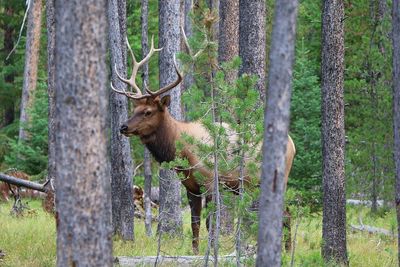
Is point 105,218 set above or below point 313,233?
above

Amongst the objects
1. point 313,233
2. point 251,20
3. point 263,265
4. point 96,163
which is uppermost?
point 251,20

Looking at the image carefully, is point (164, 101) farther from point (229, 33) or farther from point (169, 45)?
point (229, 33)

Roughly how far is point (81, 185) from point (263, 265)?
5.11ft

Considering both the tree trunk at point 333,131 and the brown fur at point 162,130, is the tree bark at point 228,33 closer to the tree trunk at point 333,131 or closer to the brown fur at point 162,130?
the brown fur at point 162,130

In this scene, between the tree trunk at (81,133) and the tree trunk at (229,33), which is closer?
the tree trunk at (81,133)

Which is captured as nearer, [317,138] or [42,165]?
[317,138]

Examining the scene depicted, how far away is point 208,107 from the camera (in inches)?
377

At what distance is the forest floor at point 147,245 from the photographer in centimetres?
1067

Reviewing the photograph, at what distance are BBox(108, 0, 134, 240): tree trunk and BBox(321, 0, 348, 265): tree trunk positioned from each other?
3.30m

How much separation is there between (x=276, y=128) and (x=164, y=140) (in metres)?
6.81

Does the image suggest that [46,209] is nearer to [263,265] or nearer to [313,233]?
[313,233]

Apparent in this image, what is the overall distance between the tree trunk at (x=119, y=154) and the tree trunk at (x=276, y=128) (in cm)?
691

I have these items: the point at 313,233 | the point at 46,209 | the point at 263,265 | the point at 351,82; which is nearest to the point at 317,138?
the point at 351,82

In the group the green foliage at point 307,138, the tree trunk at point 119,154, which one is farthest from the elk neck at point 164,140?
the green foliage at point 307,138
